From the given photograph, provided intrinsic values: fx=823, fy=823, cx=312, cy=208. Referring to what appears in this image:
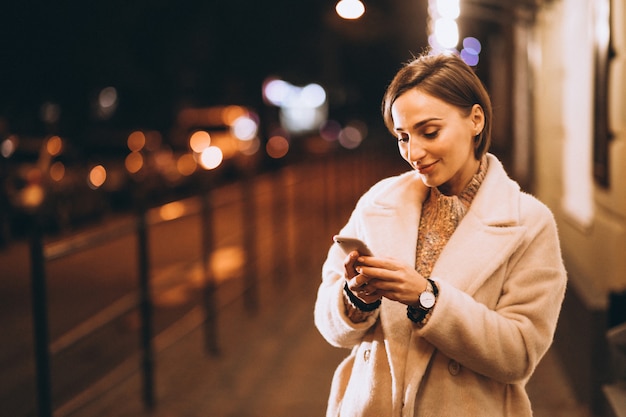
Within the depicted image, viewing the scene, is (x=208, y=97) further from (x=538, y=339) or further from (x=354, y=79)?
(x=538, y=339)

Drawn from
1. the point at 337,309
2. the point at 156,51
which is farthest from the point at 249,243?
the point at 156,51

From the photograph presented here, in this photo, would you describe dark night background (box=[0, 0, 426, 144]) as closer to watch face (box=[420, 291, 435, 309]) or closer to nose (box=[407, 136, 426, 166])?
nose (box=[407, 136, 426, 166])

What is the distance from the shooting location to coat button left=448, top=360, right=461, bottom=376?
228 cm

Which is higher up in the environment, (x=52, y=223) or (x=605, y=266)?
(x=605, y=266)

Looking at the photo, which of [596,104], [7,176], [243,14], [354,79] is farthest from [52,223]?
[354,79]

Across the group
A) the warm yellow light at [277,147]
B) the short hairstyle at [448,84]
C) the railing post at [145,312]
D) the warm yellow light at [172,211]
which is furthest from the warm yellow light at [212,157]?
the short hairstyle at [448,84]

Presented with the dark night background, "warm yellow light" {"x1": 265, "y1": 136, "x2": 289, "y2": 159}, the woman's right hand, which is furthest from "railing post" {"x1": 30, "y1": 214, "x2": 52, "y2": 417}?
"warm yellow light" {"x1": 265, "y1": 136, "x2": 289, "y2": 159}

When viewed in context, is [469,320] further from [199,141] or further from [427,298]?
[199,141]

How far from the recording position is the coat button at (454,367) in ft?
7.49

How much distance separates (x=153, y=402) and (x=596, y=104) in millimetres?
3543

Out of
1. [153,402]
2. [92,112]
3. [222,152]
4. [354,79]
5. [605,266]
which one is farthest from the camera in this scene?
[354,79]

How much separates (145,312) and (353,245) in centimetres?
393

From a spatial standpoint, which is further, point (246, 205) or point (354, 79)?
point (354, 79)

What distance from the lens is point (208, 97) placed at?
36031mm
